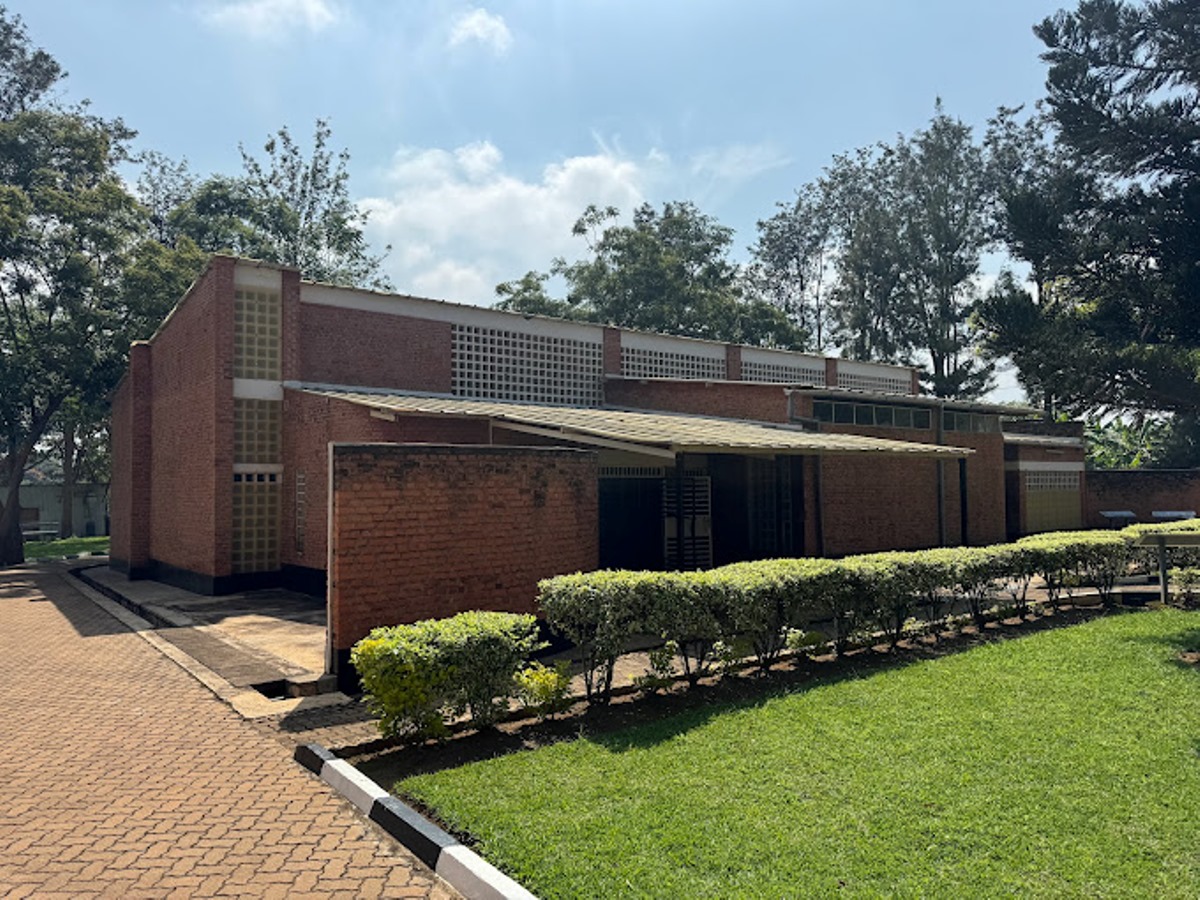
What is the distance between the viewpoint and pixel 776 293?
142 ft

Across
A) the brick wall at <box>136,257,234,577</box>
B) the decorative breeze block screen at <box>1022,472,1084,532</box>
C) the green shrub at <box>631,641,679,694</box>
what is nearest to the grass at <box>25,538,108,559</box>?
the brick wall at <box>136,257,234,577</box>

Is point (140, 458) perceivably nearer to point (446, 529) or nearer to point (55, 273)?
point (55, 273)

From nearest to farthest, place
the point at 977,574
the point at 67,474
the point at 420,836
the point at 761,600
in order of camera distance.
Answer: the point at 420,836 → the point at 761,600 → the point at 977,574 → the point at 67,474

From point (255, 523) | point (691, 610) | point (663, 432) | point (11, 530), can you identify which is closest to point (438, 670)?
point (691, 610)

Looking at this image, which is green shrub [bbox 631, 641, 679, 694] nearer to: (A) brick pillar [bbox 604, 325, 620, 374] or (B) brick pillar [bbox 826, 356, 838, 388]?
(A) brick pillar [bbox 604, 325, 620, 374]

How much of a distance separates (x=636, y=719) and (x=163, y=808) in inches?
132

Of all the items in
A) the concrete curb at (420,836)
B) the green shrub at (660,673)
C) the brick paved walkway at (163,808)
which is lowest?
the brick paved walkway at (163,808)

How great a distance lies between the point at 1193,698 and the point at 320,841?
694 centimetres

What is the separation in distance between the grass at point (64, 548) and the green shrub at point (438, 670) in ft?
92.4

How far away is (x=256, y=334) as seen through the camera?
14.5m

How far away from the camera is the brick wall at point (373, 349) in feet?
49.4

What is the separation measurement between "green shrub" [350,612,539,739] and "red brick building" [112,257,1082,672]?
1.99m

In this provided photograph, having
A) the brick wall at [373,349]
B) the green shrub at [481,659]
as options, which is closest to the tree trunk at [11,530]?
the brick wall at [373,349]

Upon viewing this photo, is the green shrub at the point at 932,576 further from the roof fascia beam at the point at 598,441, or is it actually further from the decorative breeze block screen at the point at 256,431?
the decorative breeze block screen at the point at 256,431
